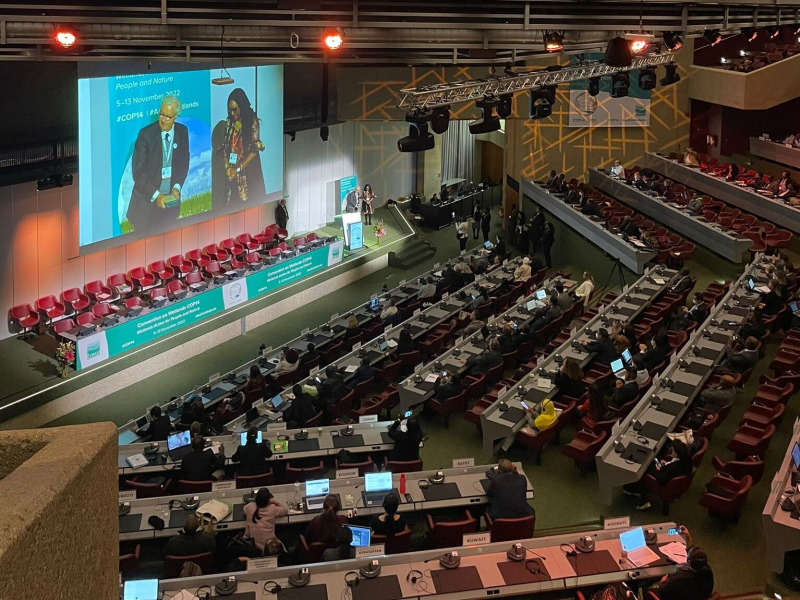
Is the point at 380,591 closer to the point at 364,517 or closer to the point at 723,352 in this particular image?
the point at 364,517

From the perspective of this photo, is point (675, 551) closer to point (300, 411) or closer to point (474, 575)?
point (474, 575)

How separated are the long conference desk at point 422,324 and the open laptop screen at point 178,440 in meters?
0.96

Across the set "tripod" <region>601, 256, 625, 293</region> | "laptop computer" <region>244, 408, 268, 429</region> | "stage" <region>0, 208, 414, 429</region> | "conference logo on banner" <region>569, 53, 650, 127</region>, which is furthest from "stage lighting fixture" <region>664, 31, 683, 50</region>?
"conference logo on banner" <region>569, 53, 650, 127</region>

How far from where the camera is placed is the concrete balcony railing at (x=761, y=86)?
65.4 feet

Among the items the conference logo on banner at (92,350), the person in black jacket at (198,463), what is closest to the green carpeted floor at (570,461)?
the conference logo on banner at (92,350)

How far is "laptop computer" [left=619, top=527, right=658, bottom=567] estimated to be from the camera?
701cm

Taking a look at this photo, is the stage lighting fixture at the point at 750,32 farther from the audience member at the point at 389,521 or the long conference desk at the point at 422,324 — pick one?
the audience member at the point at 389,521

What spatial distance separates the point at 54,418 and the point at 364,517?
6.43 meters

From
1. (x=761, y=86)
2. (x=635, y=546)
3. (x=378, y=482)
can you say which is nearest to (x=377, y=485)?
(x=378, y=482)

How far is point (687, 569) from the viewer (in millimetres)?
6523

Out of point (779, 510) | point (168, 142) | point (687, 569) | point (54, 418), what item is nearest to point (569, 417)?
point (779, 510)

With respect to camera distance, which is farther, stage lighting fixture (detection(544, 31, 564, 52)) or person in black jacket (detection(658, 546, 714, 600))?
stage lighting fixture (detection(544, 31, 564, 52))

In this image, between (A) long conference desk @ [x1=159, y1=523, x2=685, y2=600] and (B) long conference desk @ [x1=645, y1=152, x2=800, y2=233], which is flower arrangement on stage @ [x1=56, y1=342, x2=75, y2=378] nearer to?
(A) long conference desk @ [x1=159, y1=523, x2=685, y2=600]

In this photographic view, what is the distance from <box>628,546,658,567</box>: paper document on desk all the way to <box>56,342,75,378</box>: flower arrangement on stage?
8.86 m
